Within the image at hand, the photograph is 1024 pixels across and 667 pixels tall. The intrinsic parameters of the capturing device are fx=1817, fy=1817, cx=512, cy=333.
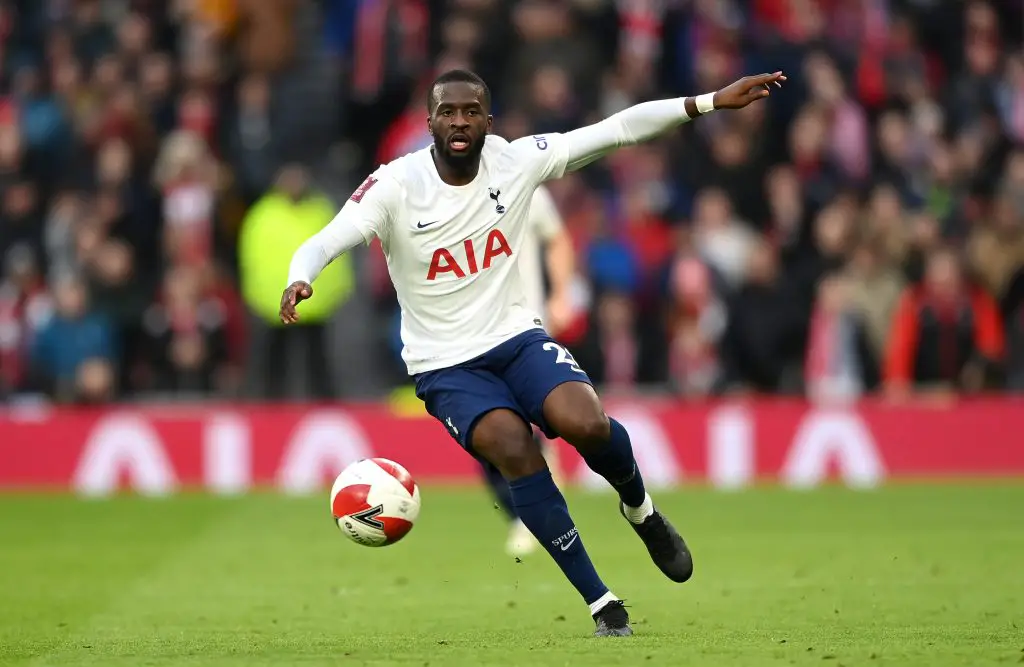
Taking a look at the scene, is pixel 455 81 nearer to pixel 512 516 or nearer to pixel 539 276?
pixel 539 276

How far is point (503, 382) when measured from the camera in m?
8.36

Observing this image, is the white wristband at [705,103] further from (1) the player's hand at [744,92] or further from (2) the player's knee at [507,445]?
(2) the player's knee at [507,445]

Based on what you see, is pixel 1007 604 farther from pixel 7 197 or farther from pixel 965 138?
pixel 7 197

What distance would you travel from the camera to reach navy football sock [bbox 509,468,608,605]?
26.4 ft

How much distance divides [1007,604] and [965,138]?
10.8 meters

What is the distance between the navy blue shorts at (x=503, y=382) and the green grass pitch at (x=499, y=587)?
101 cm

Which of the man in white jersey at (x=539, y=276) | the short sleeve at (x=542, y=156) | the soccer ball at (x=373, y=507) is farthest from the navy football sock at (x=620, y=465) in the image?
the man in white jersey at (x=539, y=276)

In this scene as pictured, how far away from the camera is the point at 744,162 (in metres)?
18.7

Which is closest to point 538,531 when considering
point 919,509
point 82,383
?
point 919,509

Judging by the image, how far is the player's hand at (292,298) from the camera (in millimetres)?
7668

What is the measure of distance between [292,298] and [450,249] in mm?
975

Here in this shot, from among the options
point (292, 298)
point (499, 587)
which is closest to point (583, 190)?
point (499, 587)

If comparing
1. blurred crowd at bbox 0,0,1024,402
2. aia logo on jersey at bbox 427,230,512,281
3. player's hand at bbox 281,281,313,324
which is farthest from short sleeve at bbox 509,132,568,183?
blurred crowd at bbox 0,0,1024,402

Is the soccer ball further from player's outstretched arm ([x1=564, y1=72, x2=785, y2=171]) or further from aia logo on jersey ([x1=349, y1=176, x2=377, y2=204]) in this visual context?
player's outstretched arm ([x1=564, y1=72, x2=785, y2=171])
